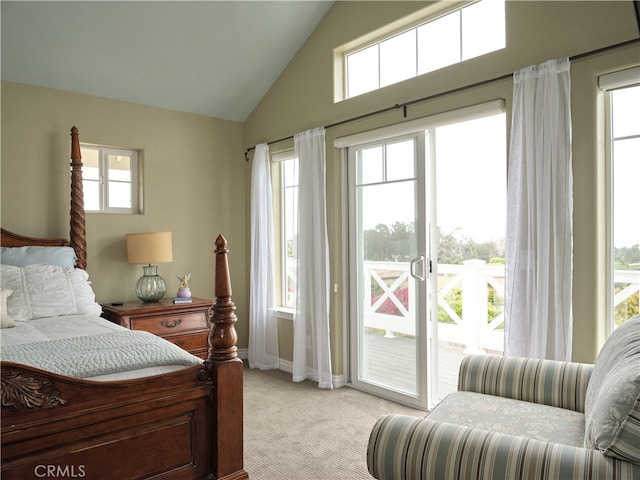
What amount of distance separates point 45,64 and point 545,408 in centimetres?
404

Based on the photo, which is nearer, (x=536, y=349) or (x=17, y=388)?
(x=17, y=388)

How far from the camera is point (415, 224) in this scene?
11.0ft

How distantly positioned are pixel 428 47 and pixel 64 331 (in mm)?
3028

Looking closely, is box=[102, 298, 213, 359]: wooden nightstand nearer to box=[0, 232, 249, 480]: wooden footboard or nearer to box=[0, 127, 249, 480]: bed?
box=[0, 127, 249, 480]: bed

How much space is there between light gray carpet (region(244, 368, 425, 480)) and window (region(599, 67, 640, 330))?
156cm

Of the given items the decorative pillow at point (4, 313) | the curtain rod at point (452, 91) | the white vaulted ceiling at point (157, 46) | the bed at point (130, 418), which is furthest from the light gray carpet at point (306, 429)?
the white vaulted ceiling at point (157, 46)

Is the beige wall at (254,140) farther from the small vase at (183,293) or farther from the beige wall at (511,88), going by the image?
the small vase at (183,293)

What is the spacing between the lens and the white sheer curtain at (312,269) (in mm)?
3791

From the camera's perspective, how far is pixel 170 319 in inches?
148

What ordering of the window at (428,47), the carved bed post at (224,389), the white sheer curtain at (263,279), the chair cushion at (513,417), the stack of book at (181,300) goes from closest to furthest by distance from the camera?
the chair cushion at (513,417), the carved bed post at (224,389), the window at (428,47), the stack of book at (181,300), the white sheer curtain at (263,279)

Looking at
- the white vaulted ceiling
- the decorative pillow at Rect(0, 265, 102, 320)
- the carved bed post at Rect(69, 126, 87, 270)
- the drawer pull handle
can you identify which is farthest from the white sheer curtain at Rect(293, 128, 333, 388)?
the carved bed post at Rect(69, 126, 87, 270)

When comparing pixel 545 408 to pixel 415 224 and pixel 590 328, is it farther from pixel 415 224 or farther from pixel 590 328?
pixel 415 224

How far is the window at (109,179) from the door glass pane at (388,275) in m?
2.13

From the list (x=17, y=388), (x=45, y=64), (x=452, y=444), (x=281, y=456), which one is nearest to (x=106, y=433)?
(x=17, y=388)
